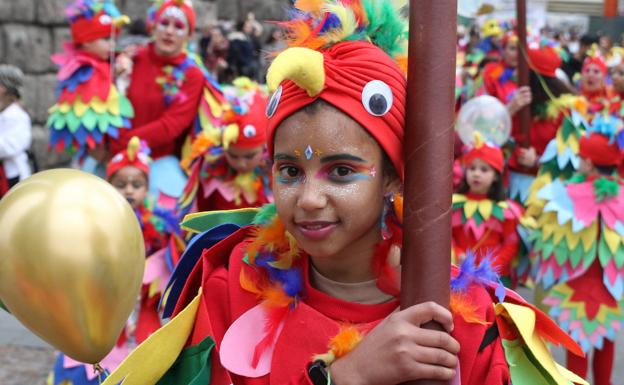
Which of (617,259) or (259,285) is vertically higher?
(259,285)

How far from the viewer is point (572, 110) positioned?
6.13 metres

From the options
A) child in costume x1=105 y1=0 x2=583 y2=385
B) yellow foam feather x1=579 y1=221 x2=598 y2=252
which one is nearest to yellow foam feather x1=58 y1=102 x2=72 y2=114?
yellow foam feather x1=579 y1=221 x2=598 y2=252

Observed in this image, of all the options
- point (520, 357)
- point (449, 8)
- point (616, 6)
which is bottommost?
point (616, 6)

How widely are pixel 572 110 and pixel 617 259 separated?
1402 millimetres

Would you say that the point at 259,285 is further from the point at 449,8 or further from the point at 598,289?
the point at 598,289

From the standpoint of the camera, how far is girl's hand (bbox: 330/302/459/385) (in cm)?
176

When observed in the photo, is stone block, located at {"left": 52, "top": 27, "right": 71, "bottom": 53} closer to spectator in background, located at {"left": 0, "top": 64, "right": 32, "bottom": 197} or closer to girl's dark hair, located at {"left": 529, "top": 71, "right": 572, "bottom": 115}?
spectator in background, located at {"left": 0, "top": 64, "right": 32, "bottom": 197}

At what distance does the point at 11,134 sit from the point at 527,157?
11.7 feet

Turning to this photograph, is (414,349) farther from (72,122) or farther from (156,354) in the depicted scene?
(72,122)

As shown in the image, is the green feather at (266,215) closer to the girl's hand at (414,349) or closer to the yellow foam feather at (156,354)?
the yellow foam feather at (156,354)

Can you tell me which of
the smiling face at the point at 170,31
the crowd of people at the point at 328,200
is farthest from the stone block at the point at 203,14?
the smiling face at the point at 170,31

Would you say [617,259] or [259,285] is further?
A: [617,259]

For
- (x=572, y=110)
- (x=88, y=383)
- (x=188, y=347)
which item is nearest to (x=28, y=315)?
(x=188, y=347)

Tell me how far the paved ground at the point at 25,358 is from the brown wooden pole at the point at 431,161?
152 inches
